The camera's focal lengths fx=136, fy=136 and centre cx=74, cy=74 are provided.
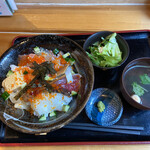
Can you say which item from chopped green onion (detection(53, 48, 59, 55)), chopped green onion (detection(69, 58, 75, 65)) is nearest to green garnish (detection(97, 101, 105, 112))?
chopped green onion (detection(69, 58, 75, 65))

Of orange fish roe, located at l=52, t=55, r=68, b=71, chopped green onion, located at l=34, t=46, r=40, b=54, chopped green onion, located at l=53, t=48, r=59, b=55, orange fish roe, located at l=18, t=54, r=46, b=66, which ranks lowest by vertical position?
orange fish roe, located at l=52, t=55, r=68, b=71

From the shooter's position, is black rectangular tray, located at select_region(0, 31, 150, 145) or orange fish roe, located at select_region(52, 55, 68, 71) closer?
black rectangular tray, located at select_region(0, 31, 150, 145)

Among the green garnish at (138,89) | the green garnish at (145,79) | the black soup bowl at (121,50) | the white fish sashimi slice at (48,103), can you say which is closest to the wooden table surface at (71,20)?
the black soup bowl at (121,50)

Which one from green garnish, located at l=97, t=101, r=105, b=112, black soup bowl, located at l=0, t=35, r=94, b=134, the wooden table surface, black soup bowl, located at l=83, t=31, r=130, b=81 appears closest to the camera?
black soup bowl, located at l=0, t=35, r=94, b=134

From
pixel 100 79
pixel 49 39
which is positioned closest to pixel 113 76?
pixel 100 79

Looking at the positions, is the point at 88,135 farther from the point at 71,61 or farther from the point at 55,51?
the point at 55,51

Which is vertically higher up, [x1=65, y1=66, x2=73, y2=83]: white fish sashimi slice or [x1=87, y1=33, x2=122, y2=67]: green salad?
[x1=65, y1=66, x2=73, y2=83]: white fish sashimi slice

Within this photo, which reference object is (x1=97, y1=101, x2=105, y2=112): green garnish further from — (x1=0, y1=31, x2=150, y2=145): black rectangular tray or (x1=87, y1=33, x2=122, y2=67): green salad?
(x1=87, y1=33, x2=122, y2=67): green salad

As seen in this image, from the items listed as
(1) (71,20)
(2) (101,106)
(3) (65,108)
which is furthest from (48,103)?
(1) (71,20)

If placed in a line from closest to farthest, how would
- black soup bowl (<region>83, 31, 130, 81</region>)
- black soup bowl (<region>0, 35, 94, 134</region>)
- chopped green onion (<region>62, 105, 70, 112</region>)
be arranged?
black soup bowl (<region>0, 35, 94, 134</region>) < chopped green onion (<region>62, 105, 70, 112</region>) < black soup bowl (<region>83, 31, 130, 81</region>)
